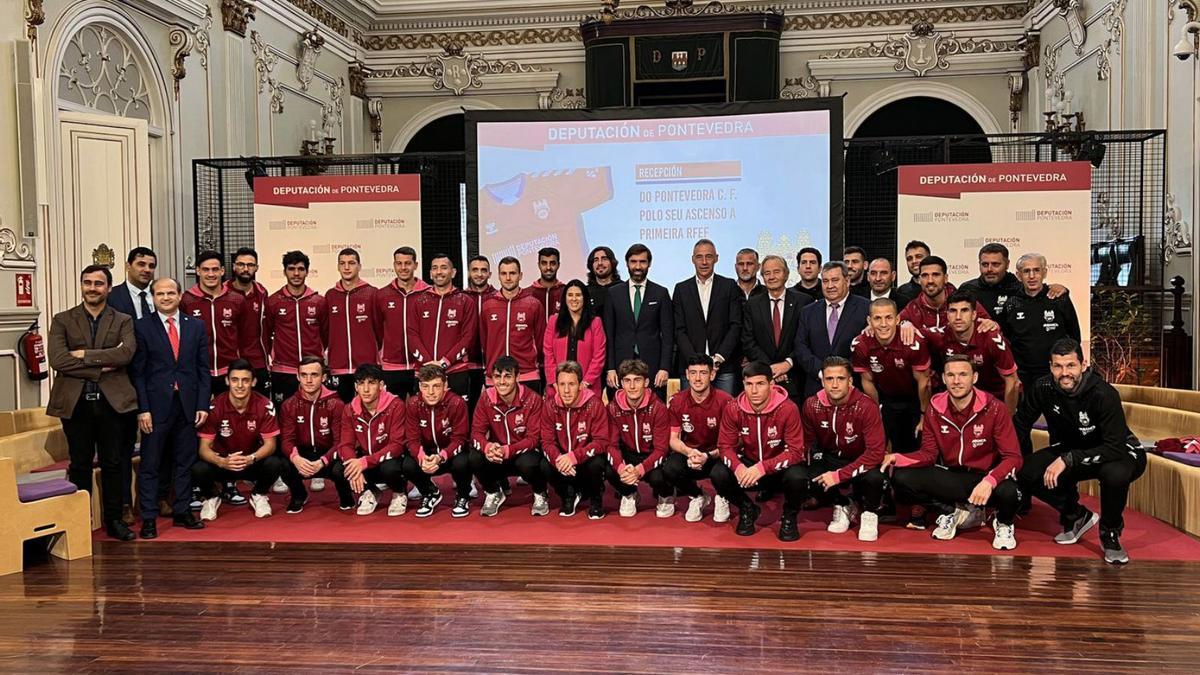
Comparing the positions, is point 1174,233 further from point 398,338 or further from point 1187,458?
A: point 398,338

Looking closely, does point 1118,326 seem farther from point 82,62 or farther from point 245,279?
point 82,62

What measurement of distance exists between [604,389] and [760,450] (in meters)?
1.37

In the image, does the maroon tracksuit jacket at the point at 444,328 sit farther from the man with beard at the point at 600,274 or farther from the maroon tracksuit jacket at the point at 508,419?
the man with beard at the point at 600,274

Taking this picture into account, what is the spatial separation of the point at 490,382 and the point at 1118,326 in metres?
5.18

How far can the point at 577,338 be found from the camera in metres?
5.48

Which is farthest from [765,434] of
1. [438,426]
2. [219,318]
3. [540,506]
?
[219,318]

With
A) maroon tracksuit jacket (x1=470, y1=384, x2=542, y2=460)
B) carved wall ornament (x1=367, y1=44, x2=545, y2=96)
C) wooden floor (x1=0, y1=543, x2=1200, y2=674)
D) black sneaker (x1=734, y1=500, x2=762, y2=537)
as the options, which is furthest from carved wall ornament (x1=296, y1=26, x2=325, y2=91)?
black sneaker (x1=734, y1=500, x2=762, y2=537)

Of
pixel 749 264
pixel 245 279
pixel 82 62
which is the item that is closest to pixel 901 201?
pixel 749 264

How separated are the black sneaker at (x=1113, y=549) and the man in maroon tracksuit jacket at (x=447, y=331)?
3519 millimetres

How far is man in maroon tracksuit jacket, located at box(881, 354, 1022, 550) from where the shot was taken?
14.2 feet

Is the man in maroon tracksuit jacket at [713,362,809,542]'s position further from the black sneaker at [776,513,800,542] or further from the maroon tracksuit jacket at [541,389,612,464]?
the maroon tracksuit jacket at [541,389,612,464]

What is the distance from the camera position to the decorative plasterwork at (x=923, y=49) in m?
11.7

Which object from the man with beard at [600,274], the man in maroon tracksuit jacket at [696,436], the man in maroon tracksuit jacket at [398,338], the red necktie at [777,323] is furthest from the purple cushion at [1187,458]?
the man in maroon tracksuit jacket at [398,338]

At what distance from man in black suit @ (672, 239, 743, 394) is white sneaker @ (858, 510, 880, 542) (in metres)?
1.24
